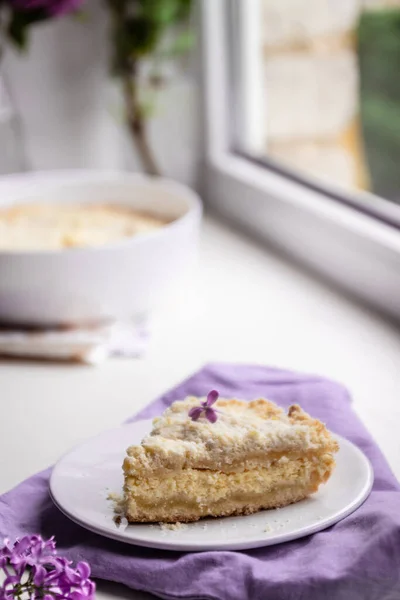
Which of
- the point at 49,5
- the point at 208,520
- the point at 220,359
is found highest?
the point at 49,5

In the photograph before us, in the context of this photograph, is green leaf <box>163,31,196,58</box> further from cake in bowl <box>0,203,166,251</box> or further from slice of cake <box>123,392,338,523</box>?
slice of cake <box>123,392,338,523</box>

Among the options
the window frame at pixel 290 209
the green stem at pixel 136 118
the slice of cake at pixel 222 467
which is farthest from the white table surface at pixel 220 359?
the green stem at pixel 136 118

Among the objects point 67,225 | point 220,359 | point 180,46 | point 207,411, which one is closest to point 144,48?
point 180,46

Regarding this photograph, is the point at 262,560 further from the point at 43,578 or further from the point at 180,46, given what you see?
the point at 180,46

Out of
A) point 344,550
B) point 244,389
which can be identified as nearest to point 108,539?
point 344,550

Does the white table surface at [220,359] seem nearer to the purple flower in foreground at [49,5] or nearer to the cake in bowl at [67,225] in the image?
the cake in bowl at [67,225]

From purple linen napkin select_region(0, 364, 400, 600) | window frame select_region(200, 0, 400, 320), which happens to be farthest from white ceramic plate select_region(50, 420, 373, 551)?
window frame select_region(200, 0, 400, 320)
